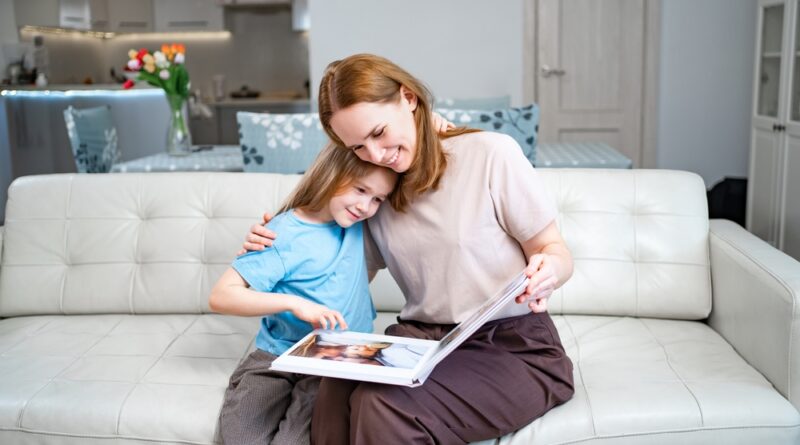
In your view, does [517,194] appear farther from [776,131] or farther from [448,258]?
[776,131]

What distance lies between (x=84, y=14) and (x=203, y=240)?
638 cm

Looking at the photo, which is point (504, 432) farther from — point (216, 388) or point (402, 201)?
point (216, 388)

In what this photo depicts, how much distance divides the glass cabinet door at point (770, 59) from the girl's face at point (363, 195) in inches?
122

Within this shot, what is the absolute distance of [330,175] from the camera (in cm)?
175

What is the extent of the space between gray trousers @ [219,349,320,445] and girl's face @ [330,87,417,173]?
509mm

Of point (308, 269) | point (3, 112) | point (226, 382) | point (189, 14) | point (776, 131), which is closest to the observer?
point (308, 269)

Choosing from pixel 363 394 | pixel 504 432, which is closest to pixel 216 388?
pixel 363 394

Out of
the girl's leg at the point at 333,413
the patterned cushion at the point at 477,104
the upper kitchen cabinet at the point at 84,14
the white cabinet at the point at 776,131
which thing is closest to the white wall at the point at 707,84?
the white cabinet at the point at 776,131

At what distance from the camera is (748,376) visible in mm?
1867

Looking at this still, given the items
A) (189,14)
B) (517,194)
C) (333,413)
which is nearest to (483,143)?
(517,194)

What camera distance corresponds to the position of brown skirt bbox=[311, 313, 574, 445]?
1517 mm

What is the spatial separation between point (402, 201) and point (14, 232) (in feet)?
4.38

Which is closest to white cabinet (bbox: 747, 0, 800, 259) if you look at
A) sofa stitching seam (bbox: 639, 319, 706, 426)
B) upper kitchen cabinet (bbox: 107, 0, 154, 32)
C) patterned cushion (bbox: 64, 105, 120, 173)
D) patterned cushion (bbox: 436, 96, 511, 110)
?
patterned cushion (bbox: 436, 96, 511, 110)

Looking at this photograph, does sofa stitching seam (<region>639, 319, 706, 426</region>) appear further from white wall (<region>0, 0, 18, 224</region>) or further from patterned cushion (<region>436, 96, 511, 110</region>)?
white wall (<region>0, 0, 18, 224</region>)
